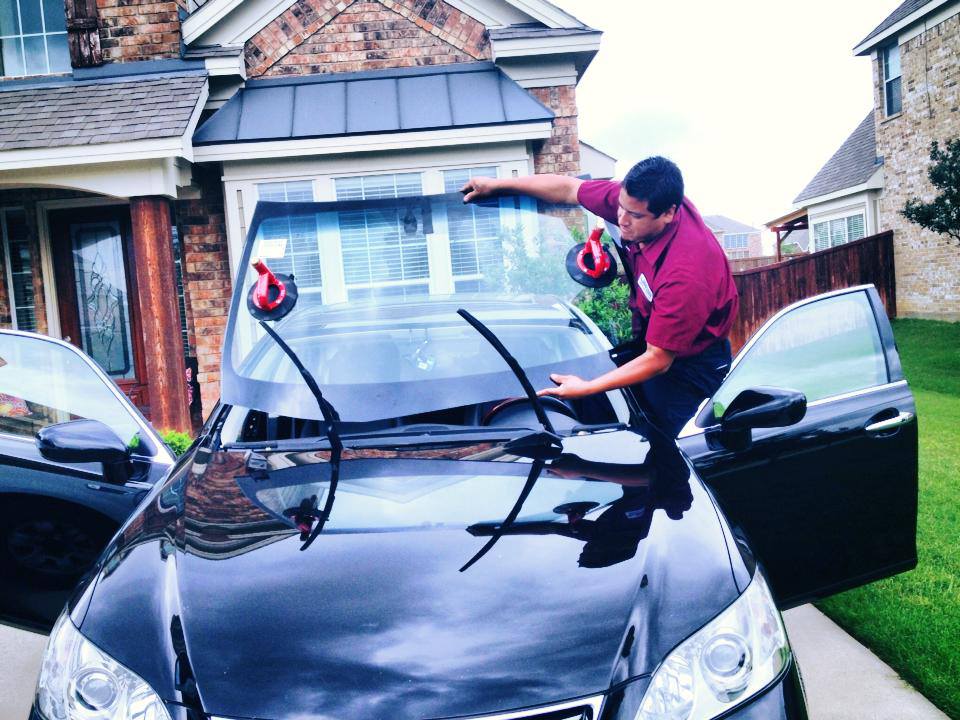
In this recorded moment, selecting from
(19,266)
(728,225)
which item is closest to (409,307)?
(19,266)

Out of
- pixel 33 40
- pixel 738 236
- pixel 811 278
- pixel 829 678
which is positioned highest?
pixel 738 236

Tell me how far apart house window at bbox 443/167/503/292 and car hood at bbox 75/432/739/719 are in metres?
0.80

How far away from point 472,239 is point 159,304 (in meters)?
7.01

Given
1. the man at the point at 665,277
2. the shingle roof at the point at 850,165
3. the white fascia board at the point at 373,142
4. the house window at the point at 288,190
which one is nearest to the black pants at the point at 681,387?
the man at the point at 665,277

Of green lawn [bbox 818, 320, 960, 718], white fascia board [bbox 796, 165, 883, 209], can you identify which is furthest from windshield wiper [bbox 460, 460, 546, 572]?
white fascia board [bbox 796, 165, 883, 209]

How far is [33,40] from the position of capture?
35.8 ft

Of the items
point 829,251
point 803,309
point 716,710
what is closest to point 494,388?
point 716,710

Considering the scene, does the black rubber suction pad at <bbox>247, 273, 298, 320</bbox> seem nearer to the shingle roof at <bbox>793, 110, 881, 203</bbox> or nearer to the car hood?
the car hood

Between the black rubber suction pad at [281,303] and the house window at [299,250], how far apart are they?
2cm

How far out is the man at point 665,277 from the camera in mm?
3023

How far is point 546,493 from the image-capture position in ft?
6.98

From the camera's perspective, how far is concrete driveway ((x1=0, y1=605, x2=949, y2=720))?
10.4ft

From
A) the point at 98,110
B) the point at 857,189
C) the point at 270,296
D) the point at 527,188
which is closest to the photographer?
the point at 270,296

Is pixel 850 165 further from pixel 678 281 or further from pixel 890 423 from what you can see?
pixel 678 281
